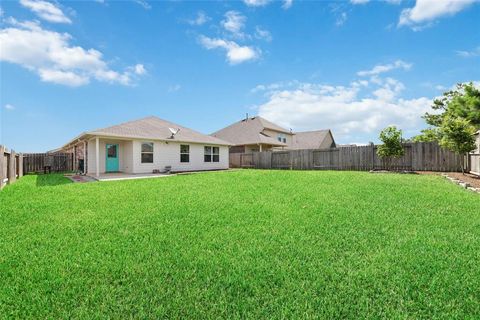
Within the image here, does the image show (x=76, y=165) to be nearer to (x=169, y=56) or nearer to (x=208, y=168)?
(x=208, y=168)

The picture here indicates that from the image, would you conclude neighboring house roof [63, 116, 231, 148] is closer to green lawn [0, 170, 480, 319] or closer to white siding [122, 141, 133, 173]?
white siding [122, 141, 133, 173]

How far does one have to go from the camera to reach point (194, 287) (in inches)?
95.0

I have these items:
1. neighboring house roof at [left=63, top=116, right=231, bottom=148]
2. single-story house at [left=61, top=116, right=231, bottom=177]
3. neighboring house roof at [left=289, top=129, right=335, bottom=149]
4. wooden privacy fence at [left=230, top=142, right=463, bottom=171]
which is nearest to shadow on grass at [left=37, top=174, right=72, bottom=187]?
single-story house at [left=61, top=116, right=231, bottom=177]

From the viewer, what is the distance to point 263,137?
1093 inches

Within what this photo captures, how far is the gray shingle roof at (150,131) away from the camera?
48.0 ft

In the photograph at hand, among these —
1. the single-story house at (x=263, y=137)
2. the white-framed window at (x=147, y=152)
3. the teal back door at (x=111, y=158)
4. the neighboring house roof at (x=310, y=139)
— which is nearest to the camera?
the white-framed window at (x=147, y=152)

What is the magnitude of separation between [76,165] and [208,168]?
10435 mm

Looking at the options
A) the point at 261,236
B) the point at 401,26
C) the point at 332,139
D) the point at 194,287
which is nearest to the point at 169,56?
the point at 401,26

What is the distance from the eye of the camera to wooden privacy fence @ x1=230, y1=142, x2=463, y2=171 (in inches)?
557

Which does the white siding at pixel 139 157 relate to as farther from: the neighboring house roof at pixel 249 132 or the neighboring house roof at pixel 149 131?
the neighboring house roof at pixel 249 132

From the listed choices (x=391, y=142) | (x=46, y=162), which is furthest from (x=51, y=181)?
(x=391, y=142)

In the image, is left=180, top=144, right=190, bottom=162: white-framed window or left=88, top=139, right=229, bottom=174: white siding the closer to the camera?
left=88, top=139, right=229, bottom=174: white siding

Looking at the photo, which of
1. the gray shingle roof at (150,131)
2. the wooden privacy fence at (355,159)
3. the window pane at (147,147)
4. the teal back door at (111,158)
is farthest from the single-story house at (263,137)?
the teal back door at (111,158)

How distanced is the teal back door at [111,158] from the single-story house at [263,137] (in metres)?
10.3
